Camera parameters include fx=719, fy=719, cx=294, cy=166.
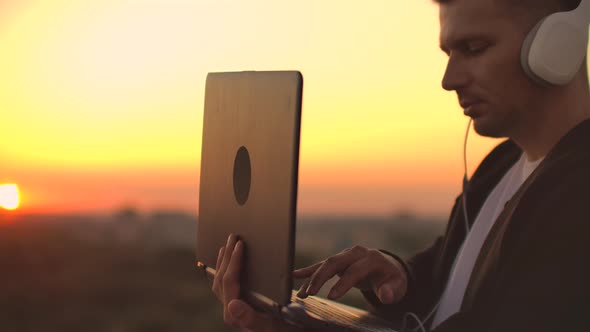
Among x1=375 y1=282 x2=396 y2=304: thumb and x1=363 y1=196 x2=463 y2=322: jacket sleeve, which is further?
x1=363 y1=196 x2=463 y2=322: jacket sleeve

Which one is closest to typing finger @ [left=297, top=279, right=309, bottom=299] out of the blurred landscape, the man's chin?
the man's chin

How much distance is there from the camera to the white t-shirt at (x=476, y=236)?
5.10 ft

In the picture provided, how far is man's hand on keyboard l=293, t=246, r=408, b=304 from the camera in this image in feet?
4.39

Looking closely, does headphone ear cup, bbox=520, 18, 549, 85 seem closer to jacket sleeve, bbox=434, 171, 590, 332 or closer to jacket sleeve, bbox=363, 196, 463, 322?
jacket sleeve, bbox=434, 171, 590, 332

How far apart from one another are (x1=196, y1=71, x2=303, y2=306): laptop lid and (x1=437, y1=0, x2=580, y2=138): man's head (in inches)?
18.2

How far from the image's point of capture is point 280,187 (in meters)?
1.12

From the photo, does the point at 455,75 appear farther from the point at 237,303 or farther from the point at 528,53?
the point at 237,303

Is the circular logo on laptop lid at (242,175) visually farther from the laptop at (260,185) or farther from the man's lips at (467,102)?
the man's lips at (467,102)

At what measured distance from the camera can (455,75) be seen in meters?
1.46

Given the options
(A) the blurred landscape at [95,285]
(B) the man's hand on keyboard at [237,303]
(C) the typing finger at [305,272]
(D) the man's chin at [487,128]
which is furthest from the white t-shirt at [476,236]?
(A) the blurred landscape at [95,285]

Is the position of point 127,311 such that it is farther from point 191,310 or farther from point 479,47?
point 479,47

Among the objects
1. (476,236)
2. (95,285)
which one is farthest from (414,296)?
(95,285)

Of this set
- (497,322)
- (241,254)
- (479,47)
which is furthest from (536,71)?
(241,254)

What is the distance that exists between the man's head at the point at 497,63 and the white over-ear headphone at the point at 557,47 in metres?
0.03
